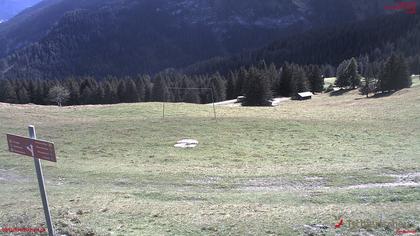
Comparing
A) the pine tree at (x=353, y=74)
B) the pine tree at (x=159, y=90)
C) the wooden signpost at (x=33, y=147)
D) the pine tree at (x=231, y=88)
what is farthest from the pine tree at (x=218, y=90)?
the wooden signpost at (x=33, y=147)

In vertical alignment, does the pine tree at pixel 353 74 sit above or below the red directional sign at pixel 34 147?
below

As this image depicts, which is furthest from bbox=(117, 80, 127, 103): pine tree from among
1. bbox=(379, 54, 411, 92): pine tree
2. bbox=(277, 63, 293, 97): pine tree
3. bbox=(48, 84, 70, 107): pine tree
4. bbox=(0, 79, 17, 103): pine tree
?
bbox=(379, 54, 411, 92): pine tree

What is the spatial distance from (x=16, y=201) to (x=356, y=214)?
47.5ft

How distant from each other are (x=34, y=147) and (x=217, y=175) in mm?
16535

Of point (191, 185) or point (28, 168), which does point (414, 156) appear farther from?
point (28, 168)

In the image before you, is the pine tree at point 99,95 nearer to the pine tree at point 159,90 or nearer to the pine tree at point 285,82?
the pine tree at point 159,90

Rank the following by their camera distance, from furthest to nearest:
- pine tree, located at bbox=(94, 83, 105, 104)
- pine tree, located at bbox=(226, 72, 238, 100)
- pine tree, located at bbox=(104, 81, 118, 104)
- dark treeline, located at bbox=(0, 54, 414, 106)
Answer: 1. pine tree, located at bbox=(104, 81, 118, 104)
2. pine tree, located at bbox=(94, 83, 105, 104)
3. pine tree, located at bbox=(226, 72, 238, 100)
4. dark treeline, located at bbox=(0, 54, 414, 106)

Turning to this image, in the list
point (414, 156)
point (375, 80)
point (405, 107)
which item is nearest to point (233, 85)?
point (375, 80)

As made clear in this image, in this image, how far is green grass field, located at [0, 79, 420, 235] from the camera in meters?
15.2

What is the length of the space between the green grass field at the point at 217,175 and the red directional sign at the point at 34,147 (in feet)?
13.6

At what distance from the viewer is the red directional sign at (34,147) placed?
1108 cm

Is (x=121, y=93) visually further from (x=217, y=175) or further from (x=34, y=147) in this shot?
(x=34, y=147)

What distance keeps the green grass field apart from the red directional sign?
413 cm

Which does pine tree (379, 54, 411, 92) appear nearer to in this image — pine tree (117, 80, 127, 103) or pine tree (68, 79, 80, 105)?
pine tree (117, 80, 127, 103)
